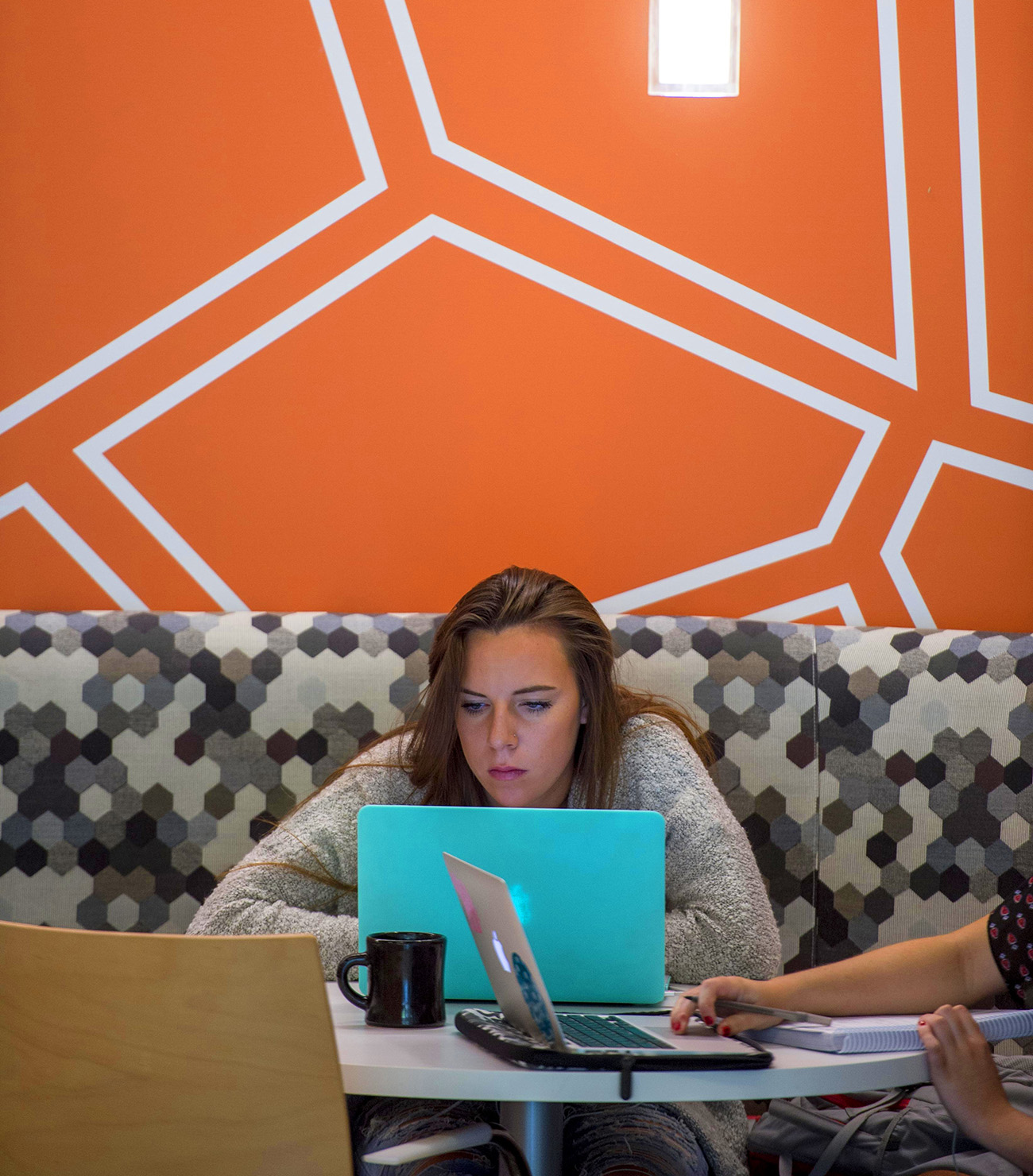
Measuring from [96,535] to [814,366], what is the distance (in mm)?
1297

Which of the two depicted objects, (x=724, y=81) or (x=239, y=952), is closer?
(x=239, y=952)

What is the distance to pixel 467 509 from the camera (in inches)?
82.0

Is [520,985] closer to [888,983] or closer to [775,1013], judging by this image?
[775,1013]

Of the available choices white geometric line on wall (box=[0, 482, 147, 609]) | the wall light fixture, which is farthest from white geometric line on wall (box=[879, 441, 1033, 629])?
white geometric line on wall (box=[0, 482, 147, 609])

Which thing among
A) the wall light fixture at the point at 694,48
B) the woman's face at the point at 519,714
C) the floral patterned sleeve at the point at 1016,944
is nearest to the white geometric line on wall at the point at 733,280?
the wall light fixture at the point at 694,48

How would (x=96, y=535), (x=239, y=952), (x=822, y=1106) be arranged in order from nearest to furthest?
1. (x=239, y=952)
2. (x=822, y=1106)
3. (x=96, y=535)

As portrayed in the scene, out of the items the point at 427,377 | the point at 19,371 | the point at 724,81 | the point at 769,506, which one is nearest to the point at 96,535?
the point at 19,371

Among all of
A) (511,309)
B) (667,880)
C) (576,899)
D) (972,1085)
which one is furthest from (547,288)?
(972,1085)

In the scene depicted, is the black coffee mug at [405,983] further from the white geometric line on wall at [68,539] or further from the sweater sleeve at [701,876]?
the white geometric line on wall at [68,539]

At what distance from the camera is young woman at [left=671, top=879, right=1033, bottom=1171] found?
994 mm

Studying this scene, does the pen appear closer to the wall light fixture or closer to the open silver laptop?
the open silver laptop

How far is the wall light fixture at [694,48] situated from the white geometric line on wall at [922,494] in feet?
2.46

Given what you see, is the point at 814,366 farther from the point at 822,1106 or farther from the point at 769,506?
the point at 822,1106

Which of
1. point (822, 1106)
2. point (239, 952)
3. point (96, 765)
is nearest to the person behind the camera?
point (239, 952)
